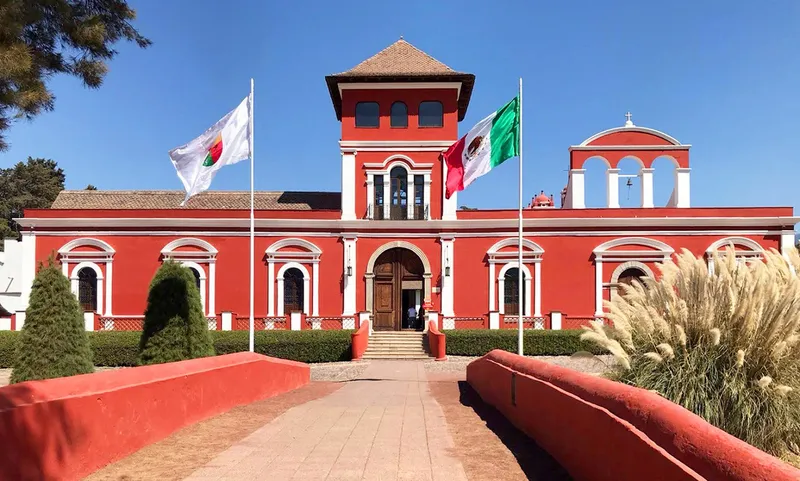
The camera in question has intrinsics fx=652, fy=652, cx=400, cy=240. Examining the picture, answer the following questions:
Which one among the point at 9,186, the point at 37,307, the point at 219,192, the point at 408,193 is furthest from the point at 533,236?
the point at 9,186

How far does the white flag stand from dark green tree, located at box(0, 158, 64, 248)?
50.2m

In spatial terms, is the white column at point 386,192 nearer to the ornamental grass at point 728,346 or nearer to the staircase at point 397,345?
the staircase at point 397,345

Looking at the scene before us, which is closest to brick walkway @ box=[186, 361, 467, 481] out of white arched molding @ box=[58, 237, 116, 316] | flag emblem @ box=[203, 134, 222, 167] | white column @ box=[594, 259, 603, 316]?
flag emblem @ box=[203, 134, 222, 167]

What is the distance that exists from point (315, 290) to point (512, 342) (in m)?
9.15

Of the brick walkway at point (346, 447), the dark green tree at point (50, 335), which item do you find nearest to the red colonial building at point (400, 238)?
the dark green tree at point (50, 335)

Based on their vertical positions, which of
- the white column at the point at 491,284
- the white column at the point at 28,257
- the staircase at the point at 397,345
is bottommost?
the staircase at the point at 397,345

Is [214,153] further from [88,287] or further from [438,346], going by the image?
[88,287]

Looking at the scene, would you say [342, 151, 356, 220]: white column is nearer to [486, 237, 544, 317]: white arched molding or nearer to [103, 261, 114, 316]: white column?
[486, 237, 544, 317]: white arched molding

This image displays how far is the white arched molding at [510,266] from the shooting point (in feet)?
90.8

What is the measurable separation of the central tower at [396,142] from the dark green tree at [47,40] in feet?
67.6

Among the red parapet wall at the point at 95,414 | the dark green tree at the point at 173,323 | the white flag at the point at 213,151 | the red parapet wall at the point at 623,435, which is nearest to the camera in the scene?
the red parapet wall at the point at 623,435

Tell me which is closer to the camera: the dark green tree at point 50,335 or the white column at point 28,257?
the dark green tree at point 50,335

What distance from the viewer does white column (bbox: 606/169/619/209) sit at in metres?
28.4

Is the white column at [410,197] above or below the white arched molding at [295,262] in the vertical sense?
above
